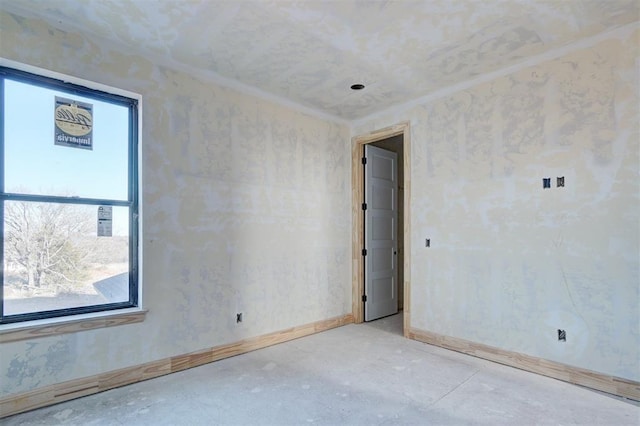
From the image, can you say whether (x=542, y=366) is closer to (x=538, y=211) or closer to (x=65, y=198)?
(x=538, y=211)

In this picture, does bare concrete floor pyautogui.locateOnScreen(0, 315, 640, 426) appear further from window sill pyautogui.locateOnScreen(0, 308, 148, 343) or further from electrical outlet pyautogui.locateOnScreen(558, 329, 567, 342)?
window sill pyautogui.locateOnScreen(0, 308, 148, 343)

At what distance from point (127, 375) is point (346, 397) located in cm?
179

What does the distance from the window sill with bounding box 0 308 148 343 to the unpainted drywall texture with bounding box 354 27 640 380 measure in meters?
2.91

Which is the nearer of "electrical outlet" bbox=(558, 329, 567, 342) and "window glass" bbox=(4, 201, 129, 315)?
"window glass" bbox=(4, 201, 129, 315)

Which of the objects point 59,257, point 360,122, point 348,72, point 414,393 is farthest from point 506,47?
point 59,257

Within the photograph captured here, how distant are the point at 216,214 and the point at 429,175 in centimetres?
238

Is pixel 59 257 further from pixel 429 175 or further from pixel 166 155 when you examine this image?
pixel 429 175

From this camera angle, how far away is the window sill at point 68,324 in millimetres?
2238

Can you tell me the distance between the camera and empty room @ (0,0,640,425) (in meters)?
2.32

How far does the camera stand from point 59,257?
2.50 metres

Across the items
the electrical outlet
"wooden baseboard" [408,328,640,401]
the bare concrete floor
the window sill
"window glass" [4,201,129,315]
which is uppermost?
"window glass" [4,201,129,315]

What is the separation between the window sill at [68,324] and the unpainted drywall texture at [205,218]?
0.05 m

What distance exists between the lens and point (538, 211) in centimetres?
293

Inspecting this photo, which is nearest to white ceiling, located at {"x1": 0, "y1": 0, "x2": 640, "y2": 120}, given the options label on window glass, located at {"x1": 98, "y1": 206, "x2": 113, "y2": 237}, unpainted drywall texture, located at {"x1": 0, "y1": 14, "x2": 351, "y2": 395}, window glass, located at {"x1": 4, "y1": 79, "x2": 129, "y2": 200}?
unpainted drywall texture, located at {"x1": 0, "y1": 14, "x2": 351, "y2": 395}
